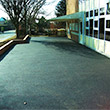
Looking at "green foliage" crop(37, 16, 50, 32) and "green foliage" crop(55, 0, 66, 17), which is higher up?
"green foliage" crop(55, 0, 66, 17)

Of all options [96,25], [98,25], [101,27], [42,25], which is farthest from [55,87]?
[42,25]

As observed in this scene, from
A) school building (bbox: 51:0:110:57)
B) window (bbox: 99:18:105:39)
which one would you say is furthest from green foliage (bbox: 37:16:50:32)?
window (bbox: 99:18:105:39)

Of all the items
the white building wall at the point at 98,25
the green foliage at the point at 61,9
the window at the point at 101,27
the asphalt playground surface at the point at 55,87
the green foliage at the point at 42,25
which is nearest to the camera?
the asphalt playground surface at the point at 55,87

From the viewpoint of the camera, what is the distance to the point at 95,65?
7832 mm

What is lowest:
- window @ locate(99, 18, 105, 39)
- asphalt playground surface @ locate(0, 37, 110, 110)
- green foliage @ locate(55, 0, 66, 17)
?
asphalt playground surface @ locate(0, 37, 110, 110)

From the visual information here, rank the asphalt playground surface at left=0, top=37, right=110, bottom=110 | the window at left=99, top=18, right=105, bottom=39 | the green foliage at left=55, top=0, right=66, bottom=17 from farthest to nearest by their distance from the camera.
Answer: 1. the green foliage at left=55, top=0, right=66, bottom=17
2. the window at left=99, top=18, right=105, bottom=39
3. the asphalt playground surface at left=0, top=37, right=110, bottom=110

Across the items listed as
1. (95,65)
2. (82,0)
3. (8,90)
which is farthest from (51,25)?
(8,90)

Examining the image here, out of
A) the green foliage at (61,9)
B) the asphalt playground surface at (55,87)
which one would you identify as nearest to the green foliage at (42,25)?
the green foliage at (61,9)

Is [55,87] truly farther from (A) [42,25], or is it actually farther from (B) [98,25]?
(A) [42,25]

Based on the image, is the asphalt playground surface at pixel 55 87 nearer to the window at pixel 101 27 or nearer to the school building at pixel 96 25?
the school building at pixel 96 25

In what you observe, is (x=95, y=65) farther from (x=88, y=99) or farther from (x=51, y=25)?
(x=51, y=25)

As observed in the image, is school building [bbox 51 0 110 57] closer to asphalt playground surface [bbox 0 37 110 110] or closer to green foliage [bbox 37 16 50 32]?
asphalt playground surface [bbox 0 37 110 110]

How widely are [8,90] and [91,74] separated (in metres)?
3.13

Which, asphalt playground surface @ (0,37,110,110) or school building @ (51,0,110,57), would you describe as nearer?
asphalt playground surface @ (0,37,110,110)
